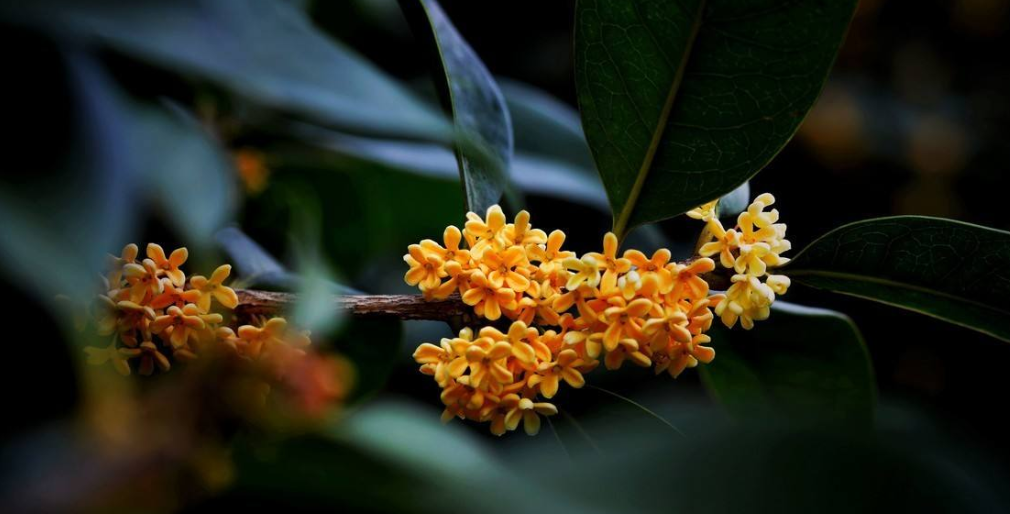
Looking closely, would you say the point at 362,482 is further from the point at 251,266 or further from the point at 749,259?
the point at 251,266

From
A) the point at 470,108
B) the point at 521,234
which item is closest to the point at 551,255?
the point at 521,234

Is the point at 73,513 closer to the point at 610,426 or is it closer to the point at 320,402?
the point at 320,402

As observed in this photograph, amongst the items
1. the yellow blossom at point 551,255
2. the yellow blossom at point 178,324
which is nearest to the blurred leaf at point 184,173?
the yellow blossom at point 178,324

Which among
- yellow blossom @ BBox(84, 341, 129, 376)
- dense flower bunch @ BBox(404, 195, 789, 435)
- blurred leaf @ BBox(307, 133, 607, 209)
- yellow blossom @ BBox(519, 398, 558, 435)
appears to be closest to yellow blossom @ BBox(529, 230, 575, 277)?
dense flower bunch @ BBox(404, 195, 789, 435)

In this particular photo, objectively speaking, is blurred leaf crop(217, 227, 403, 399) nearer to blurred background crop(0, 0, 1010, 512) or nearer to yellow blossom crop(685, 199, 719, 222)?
blurred background crop(0, 0, 1010, 512)

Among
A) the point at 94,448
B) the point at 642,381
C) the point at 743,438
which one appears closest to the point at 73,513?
the point at 94,448

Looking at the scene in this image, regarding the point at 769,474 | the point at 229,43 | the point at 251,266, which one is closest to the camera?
the point at 769,474
